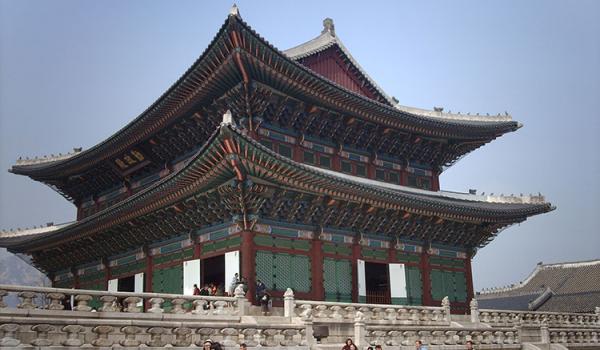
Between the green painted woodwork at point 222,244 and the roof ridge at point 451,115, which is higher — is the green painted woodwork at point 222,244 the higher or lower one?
the lower one

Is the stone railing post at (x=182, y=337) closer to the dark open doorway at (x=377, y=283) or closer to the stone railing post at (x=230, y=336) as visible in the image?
the stone railing post at (x=230, y=336)

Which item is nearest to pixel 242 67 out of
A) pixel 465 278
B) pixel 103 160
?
pixel 103 160

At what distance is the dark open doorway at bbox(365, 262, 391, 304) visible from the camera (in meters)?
25.7

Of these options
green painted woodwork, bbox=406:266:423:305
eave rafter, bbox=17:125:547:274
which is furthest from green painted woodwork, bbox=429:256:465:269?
green painted woodwork, bbox=406:266:423:305

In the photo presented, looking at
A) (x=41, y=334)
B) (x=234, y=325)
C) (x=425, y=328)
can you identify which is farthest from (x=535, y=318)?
(x=41, y=334)

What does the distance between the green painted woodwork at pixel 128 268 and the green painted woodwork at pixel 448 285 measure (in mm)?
13744

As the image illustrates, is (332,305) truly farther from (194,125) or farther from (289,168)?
(194,125)

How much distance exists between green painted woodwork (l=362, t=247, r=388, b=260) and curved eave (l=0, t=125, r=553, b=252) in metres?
2.44

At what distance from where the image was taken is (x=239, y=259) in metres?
21.1

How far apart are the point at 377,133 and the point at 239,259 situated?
10.8m

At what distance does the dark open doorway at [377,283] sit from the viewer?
25686mm

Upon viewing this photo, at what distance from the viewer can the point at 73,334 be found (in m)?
12.6

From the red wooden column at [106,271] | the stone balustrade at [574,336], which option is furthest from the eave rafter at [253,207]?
the stone balustrade at [574,336]

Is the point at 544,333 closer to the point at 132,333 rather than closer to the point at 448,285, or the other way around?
the point at 448,285
